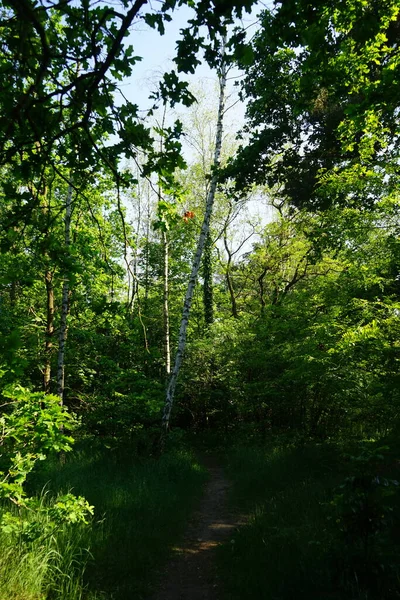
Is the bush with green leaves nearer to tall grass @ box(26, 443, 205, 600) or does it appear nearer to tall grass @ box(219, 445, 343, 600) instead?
tall grass @ box(26, 443, 205, 600)

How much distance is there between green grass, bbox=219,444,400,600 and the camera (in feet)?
11.6

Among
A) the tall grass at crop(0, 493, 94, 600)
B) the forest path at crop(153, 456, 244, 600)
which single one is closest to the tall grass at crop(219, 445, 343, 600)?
the forest path at crop(153, 456, 244, 600)

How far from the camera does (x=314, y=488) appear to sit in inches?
275

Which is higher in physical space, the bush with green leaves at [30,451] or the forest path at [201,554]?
the bush with green leaves at [30,451]

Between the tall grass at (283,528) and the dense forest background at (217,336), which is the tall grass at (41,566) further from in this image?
the tall grass at (283,528)

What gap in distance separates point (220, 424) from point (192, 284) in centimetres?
823

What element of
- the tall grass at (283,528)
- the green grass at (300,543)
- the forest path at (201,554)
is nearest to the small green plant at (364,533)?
the green grass at (300,543)

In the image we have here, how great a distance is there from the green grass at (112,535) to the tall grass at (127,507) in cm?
1

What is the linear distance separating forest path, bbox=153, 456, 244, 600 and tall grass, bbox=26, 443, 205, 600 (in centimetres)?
19

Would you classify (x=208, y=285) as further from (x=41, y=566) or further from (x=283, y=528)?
(x=41, y=566)

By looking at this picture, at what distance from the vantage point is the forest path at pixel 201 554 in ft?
15.2

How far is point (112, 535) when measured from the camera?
17.7 feet

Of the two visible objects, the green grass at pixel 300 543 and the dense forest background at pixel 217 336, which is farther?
the green grass at pixel 300 543

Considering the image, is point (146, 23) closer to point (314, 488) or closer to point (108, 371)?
point (314, 488)
